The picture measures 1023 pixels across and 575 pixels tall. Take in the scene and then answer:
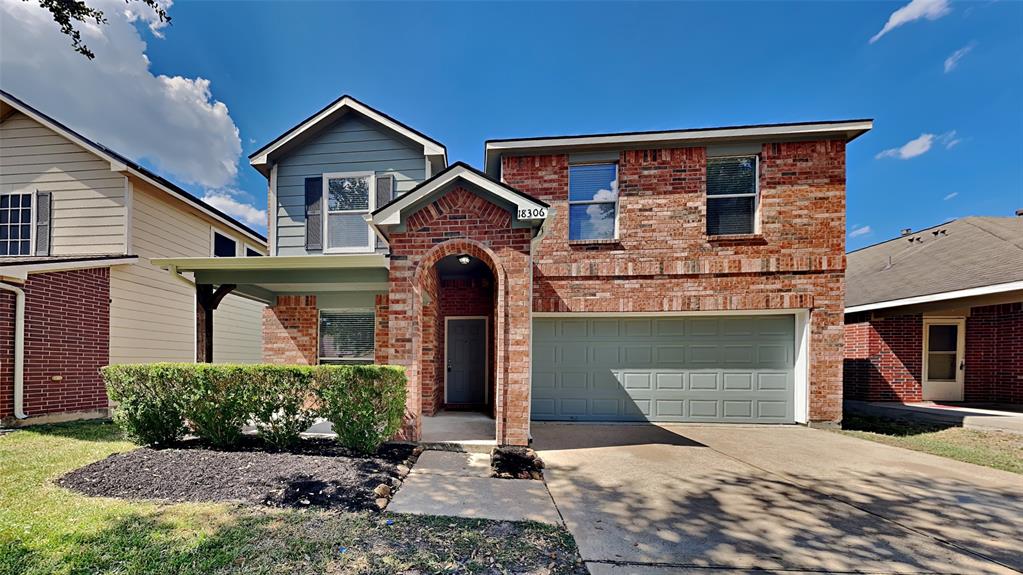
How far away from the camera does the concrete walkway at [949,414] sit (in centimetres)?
688

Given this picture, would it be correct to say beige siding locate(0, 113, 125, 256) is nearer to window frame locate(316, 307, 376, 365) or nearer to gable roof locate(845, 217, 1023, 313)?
window frame locate(316, 307, 376, 365)

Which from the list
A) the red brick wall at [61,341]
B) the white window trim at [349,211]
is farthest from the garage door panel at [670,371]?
the red brick wall at [61,341]

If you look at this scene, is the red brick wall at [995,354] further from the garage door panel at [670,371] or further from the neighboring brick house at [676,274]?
the garage door panel at [670,371]

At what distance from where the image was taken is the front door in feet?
30.5

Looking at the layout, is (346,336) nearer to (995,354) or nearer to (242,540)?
(242,540)

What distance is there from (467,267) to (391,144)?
10.8 feet

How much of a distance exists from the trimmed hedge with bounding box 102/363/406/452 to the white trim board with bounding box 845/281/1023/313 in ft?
34.5

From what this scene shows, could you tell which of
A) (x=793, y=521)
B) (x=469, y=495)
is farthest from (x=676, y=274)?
(x=469, y=495)

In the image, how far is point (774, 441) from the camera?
604 centimetres

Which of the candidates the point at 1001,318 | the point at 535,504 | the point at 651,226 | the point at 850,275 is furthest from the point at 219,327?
the point at 1001,318

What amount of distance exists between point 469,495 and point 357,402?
1953 mm

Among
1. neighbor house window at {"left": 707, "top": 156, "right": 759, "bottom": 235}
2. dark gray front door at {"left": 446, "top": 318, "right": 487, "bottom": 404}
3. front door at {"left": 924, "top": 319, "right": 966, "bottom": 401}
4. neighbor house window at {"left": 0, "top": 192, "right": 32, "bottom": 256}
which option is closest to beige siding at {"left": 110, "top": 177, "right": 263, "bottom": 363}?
neighbor house window at {"left": 0, "top": 192, "right": 32, "bottom": 256}

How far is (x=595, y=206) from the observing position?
7297mm

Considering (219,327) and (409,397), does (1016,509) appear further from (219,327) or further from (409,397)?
→ (219,327)
